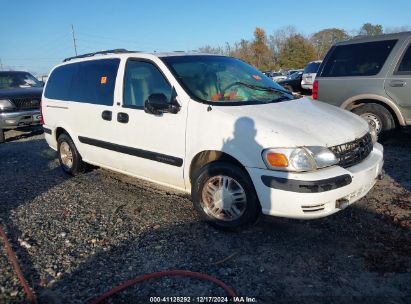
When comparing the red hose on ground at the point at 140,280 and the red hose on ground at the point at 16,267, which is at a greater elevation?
the red hose on ground at the point at 140,280

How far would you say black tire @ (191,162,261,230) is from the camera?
11.1 feet

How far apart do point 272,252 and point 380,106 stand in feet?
13.9

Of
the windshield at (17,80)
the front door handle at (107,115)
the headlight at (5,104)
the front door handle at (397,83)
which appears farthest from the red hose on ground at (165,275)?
the windshield at (17,80)

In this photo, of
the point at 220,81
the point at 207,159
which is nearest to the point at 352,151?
the point at 207,159

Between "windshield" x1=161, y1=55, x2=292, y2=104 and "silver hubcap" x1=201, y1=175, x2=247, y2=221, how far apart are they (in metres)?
0.82

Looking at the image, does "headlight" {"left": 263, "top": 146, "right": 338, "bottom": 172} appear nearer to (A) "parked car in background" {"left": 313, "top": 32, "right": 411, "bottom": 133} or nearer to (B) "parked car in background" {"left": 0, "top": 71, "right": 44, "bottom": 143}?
(A) "parked car in background" {"left": 313, "top": 32, "right": 411, "bottom": 133}

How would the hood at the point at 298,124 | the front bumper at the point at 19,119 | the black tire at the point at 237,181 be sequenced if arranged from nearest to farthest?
1. the hood at the point at 298,124
2. the black tire at the point at 237,181
3. the front bumper at the point at 19,119

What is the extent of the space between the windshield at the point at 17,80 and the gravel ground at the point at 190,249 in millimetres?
6632

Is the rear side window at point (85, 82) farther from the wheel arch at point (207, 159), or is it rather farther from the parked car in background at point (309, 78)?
the parked car in background at point (309, 78)

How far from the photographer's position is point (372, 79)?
6.29 metres

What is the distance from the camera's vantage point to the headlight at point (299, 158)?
10.2ft

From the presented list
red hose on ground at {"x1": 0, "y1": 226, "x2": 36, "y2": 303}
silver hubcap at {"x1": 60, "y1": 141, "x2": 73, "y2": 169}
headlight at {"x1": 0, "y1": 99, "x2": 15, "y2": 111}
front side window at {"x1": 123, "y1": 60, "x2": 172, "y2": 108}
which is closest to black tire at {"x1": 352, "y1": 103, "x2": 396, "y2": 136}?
front side window at {"x1": 123, "y1": 60, "x2": 172, "y2": 108}

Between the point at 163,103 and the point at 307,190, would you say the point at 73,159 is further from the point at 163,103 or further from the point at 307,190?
the point at 307,190

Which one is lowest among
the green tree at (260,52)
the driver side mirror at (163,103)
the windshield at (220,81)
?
the green tree at (260,52)
